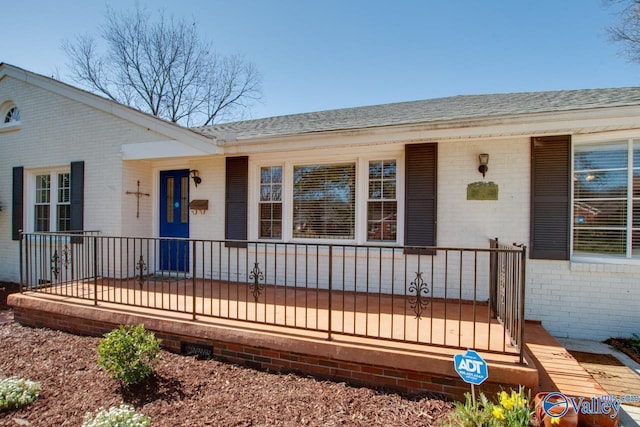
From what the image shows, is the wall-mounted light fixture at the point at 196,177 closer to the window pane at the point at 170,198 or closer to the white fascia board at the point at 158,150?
the white fascia board at the point at 158,150

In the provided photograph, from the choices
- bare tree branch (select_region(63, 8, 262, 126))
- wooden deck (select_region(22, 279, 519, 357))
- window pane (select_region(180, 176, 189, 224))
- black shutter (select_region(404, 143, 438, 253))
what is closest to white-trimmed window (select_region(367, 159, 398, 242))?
black shutter (select_region(404, 143, 438, 253))

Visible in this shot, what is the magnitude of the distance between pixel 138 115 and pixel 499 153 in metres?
6.47

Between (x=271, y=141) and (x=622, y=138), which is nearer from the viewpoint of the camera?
(x=622, y=138)

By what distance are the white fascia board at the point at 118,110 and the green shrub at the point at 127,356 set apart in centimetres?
335

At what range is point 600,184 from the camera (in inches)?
171

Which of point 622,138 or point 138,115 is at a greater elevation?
point 138,115

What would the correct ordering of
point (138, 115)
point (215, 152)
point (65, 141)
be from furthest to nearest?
point (65, 141), point (138, 115), point (215, 152)

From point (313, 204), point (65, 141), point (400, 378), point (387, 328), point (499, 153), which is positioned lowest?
point (400, 378)

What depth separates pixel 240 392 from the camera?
301 centimetres

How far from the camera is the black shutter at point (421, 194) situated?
4812 millimetres

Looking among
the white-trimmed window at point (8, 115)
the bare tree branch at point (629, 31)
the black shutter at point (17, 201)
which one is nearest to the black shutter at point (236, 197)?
the black shutter at point (17, 201)

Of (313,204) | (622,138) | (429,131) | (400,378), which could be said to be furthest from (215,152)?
(622,138)

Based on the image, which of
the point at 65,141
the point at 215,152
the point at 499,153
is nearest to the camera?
the point at 499,153

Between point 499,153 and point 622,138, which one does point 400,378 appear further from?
point 622,138
